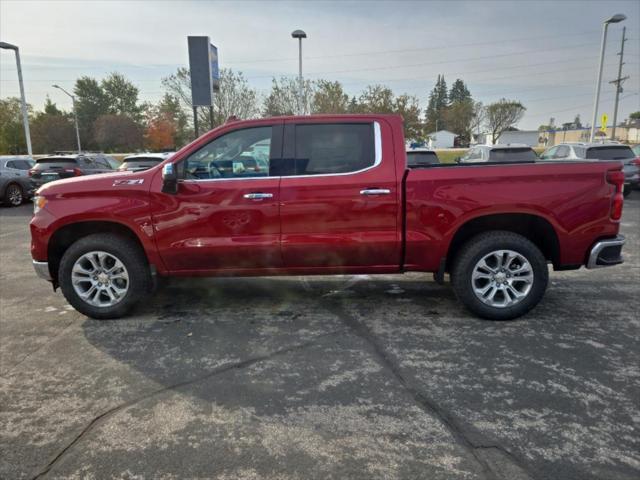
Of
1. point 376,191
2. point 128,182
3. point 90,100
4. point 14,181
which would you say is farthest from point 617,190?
point 90,100

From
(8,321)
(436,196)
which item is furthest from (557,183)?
(8,321)

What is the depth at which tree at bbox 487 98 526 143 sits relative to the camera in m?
73.6

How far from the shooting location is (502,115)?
73.9 m

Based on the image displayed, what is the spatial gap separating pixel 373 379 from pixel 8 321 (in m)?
3.83

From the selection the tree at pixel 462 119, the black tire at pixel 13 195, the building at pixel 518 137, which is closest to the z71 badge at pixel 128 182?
the black tire at pixel 13 195

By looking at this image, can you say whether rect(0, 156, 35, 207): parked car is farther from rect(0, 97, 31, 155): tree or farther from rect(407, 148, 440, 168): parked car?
rect(0, 97, 31, 155): tree

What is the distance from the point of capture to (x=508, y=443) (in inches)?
102

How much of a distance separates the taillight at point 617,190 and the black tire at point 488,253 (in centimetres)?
76

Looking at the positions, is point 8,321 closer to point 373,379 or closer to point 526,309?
point 373,379

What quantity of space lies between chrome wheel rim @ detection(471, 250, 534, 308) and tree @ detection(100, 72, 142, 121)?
277 feet

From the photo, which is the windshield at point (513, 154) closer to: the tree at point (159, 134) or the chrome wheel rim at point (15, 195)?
the chrome wheel rim at point (15, 195)

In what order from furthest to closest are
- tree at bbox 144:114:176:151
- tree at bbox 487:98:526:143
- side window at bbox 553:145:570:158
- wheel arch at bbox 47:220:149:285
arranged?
1. tree at bbox 487:98:526:143
2. tree at bbox 144:114:176:151
3. side window at bbox 553:145:570:158
4. wheel arch at bbox 47:220:149:285

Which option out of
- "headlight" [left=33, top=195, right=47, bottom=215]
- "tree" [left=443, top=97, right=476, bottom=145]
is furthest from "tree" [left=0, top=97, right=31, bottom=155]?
"headlight" [left=33, top=195, right=47, bottom=215]

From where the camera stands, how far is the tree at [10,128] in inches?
2351
